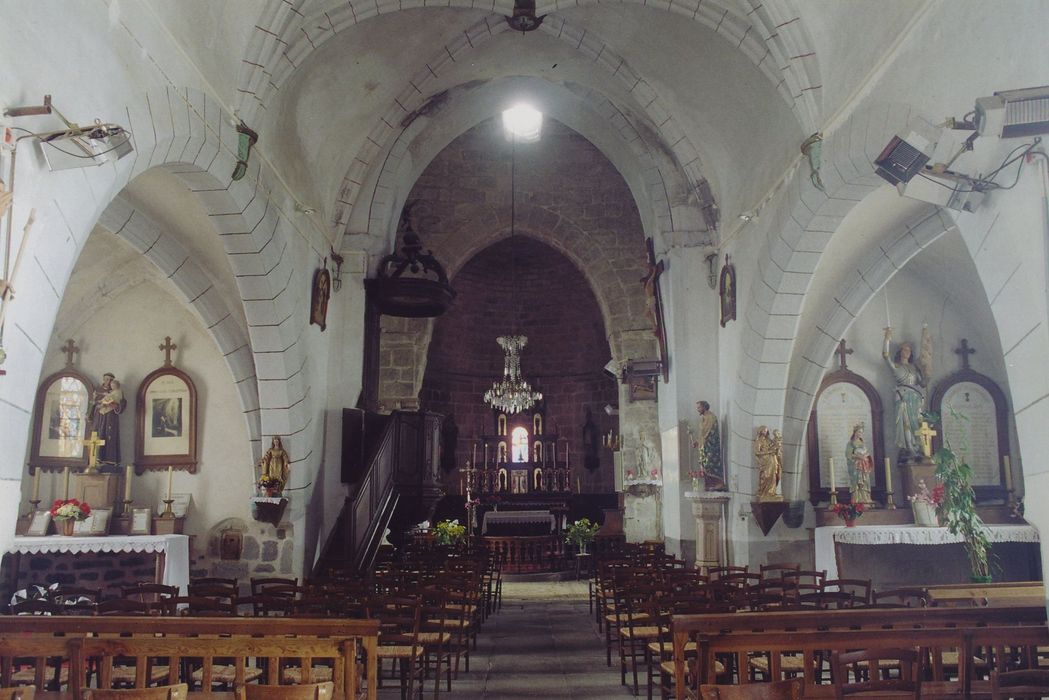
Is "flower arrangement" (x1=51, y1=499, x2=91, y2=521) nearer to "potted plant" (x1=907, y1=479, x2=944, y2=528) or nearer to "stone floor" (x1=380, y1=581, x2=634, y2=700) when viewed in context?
"stone floor" (x1=380, y1=581, x2=634, y2=700)

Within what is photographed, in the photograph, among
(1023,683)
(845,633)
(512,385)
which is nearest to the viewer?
(1023,683)

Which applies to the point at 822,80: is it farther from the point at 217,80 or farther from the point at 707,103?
the point at 217,80

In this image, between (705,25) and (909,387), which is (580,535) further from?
(705,25)

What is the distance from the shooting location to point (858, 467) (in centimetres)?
1061

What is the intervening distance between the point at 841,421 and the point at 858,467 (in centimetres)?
86

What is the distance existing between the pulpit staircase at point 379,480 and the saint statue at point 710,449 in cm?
340

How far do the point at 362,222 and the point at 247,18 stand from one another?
435 cm

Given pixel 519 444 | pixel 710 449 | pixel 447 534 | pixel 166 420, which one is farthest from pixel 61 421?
pixel 519 444

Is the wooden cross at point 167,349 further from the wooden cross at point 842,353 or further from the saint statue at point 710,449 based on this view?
the wooden cross at point 842,353

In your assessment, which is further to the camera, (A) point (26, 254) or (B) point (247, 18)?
(B) point (247, 18)

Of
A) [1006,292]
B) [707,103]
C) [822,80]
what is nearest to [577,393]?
[707,103]

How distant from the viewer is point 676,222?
1188cm

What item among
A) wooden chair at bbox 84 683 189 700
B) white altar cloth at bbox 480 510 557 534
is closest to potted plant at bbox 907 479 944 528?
white altar cloth at bbox 480 510 557 534

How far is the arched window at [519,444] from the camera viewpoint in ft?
63.9
